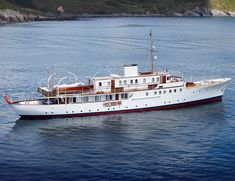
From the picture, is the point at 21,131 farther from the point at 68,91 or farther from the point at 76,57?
the point at 76,57

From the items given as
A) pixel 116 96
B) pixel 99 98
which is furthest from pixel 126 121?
pixel 99 98

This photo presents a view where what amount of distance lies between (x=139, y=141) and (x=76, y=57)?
8832cm

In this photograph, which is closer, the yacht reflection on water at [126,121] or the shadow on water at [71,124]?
the shadow on water at [71,124]

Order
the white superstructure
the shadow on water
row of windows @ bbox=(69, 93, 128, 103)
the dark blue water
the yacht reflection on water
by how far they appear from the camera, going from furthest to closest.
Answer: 1. row of windows @ bbox=(69, 93, 128, 103)
2. the white superstructure
3. the yacht reflection on water
4. the shadow on water
5. the dark blue water

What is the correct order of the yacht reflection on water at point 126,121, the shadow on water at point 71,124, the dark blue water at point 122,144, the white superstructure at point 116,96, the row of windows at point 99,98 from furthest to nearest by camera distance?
the row of windows at point 99,98 → the white superstructure at point 116,96 → the yacht reflection on water at point 126,121 → the shadow on water at point 71,124 → the dark blue water at point 122,144

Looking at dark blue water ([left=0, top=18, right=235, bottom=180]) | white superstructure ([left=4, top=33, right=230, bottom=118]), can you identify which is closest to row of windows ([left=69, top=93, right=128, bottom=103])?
white superstructure ([left=4, top=33, right=230, bottom=118])

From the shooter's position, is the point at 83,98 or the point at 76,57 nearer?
the point at 83,98

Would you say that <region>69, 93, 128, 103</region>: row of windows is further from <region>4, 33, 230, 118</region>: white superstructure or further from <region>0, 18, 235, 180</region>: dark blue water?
<region>0, 18, 235, 180</region>: dark blue water

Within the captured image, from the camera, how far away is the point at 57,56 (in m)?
154

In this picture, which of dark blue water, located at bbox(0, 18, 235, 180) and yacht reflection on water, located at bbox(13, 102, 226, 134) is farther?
yacht reflection on water, located at bbox(13, 102, 226, 134)

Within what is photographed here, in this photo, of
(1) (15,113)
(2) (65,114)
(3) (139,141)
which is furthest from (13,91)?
(3) (139,141)

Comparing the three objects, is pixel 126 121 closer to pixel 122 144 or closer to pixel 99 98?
pixel 99 98

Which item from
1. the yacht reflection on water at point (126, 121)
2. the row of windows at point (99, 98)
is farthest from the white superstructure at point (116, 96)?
the yacht reflection on water at point (126, 121)

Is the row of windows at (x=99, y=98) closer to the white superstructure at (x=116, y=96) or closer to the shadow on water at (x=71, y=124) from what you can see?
the white superstructure at (x=116, y=96)
